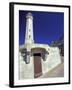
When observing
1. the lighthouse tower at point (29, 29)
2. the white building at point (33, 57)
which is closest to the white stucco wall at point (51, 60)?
the white building at point (33, 57)

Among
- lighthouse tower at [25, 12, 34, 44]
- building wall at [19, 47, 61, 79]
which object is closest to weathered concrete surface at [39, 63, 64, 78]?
building wall at [19, 47, 61, 79]

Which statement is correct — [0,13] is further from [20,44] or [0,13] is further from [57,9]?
[57,9]

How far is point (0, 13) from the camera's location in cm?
138

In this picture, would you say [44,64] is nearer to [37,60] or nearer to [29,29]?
[37,60]

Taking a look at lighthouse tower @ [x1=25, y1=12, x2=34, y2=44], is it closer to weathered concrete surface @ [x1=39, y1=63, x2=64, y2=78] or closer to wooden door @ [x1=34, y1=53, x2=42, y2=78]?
wooden door @ [x1=34, y1=53, x2=42, y2=78]

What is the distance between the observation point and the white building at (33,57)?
1378 mm

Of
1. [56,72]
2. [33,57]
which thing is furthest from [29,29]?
[56,72]

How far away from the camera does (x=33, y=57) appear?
140cm

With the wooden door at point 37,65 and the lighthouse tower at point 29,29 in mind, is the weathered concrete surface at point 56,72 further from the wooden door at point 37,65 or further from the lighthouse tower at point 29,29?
the lighthouse tower at point 29,29

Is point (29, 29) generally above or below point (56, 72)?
above

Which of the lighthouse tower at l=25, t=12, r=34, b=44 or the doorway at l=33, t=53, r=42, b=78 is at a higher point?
the lighthouse tower at l=25, t=12, r=34, b=44

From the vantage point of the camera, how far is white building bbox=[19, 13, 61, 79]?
1.38 m

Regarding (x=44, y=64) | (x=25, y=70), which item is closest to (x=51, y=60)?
(x=44, y=64)

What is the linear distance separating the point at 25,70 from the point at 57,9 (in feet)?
1.14
